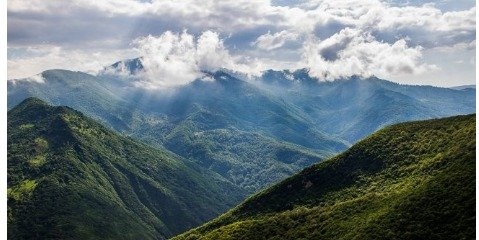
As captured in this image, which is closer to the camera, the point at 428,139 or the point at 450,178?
the point at 450,178

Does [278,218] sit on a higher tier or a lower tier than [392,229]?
lower

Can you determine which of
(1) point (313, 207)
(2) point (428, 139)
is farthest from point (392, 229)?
(2) point (428, 139)

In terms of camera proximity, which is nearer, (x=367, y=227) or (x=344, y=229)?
(x=367, y=227)

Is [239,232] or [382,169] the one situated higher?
[382,169]

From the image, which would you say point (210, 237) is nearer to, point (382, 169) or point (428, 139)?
point (382, 169)

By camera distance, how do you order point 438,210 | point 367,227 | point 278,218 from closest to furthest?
1. point 438,210
2. point 367,227
3. point 278,218
